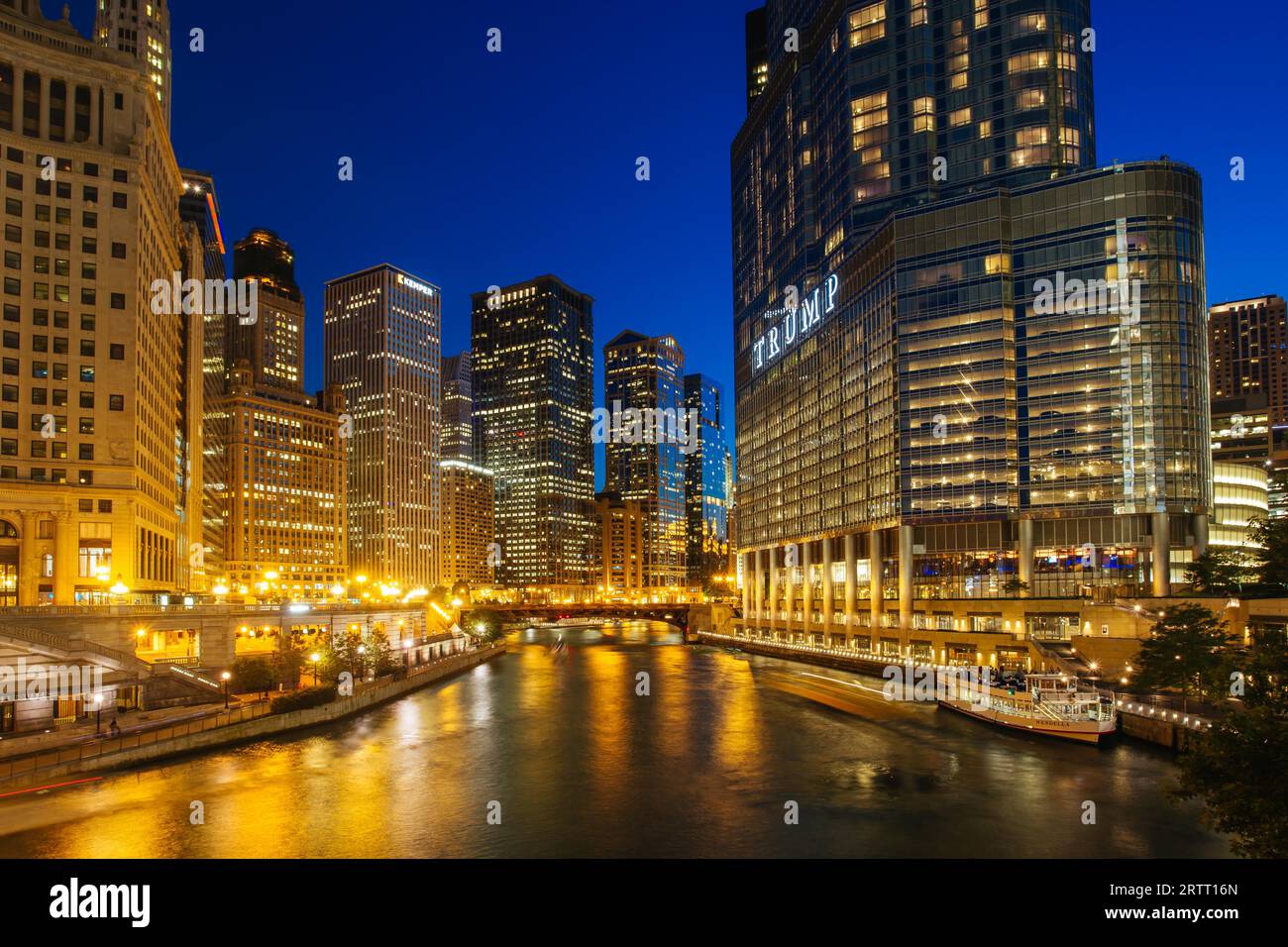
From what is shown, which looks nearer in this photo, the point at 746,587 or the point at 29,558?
the point at 29,558

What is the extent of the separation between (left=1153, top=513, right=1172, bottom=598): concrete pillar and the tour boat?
4248 centimetres

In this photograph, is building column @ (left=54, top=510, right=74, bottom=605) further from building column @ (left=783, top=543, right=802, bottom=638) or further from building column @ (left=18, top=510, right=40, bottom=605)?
building column @ (left=783, top=543, right=802, bottom=638)

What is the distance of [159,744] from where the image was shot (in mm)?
53188

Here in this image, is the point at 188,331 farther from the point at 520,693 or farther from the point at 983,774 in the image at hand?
the point at 983,774

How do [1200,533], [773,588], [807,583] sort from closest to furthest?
[1200,533]
[807,583]
[773,588]

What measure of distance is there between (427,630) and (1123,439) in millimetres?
101941

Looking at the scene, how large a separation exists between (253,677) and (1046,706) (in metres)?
59.4

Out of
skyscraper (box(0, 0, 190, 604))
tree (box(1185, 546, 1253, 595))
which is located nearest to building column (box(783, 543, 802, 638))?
tree (box(1185, 546, 1253, 595))

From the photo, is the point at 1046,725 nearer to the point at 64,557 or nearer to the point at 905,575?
the point at 905,575

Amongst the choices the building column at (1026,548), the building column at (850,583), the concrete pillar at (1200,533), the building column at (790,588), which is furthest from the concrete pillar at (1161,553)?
the building column at (790,588)

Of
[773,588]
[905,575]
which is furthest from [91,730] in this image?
[773,588]
